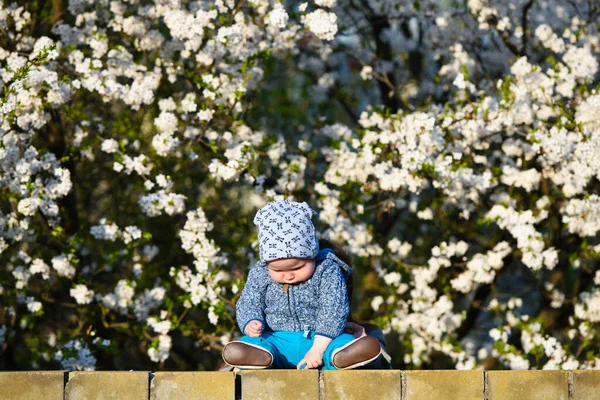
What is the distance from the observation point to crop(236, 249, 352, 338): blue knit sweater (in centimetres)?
341

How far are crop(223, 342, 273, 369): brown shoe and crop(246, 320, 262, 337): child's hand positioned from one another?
0.18 meters

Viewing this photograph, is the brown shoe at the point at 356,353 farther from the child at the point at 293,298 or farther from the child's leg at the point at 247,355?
the child's leg at the point at 247,355

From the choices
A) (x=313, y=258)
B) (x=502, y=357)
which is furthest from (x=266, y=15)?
(x=502, y=357)

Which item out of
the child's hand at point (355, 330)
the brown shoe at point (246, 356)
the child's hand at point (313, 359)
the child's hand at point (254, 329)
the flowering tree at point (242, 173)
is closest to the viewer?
the brown shoe at point (246, 356)

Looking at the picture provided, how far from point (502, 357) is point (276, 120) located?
10.3 feet

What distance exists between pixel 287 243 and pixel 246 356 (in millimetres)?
517

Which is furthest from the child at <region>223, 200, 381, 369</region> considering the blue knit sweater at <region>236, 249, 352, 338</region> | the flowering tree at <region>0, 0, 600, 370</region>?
the flowering tree at <region>0, 0, 600, 370</region>

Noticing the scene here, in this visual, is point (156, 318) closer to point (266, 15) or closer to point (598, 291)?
point (266, 15)

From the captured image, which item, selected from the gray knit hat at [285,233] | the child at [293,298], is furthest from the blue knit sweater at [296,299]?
the gray knit hat at [285,233]

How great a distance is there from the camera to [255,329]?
11.0 ft

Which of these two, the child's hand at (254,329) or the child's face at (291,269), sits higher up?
the child's face at (291,269)

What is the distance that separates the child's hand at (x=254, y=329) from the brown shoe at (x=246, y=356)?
0.58 feet

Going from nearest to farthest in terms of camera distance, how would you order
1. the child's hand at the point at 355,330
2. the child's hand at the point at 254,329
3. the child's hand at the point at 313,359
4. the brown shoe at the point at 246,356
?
the brown shoe at the point at 246,356 → the child's hand at the point at 313,359 → the child's hand at the point at 254,329 → the child's hand at the point at 355,330

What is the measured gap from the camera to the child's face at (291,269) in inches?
133
